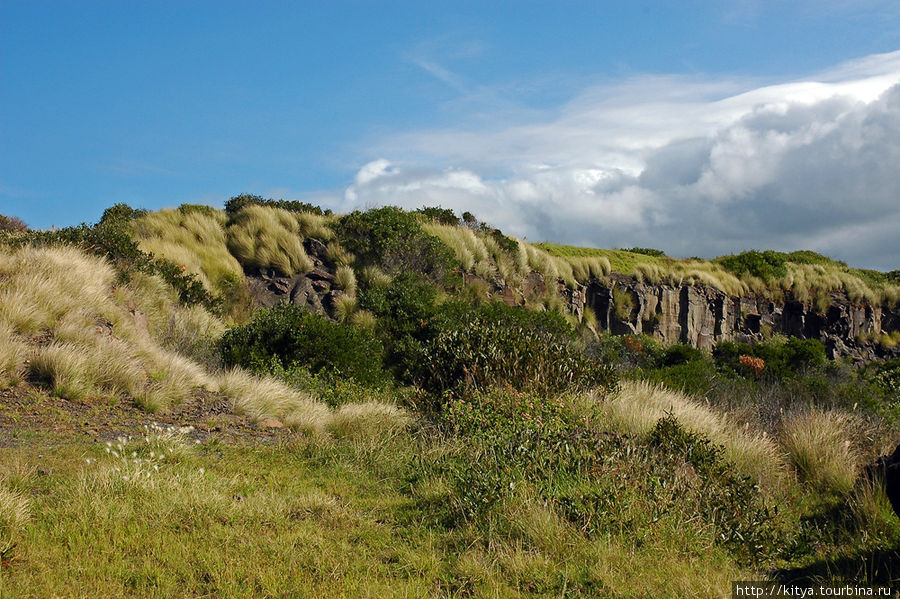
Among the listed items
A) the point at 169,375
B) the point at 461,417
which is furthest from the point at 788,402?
the point at 169,375

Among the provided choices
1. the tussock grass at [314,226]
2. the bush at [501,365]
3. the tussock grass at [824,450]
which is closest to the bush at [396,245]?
the tussock grass at [314,226]

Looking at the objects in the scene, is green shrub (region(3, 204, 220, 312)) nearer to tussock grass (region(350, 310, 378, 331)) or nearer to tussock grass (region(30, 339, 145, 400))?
tussock grass (region(350, 310, 378, 331))

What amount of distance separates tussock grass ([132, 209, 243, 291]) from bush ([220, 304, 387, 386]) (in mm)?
5131

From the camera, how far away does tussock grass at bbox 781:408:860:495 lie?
776 cm

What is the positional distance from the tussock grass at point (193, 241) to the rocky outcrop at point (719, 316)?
1424 centimetres

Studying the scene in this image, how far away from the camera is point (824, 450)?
8.18 metres

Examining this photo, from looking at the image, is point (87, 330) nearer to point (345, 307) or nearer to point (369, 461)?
point (369, 461)

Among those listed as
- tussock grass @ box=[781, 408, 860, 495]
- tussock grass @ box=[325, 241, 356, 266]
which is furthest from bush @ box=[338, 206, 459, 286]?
tussock grass @ box=[781, 408, 860, 495]

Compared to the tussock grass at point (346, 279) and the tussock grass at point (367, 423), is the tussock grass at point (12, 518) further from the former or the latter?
the tussock grass at point (346, 279)

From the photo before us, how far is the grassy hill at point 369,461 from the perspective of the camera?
4547 millimetres

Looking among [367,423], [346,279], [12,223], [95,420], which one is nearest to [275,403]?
[367,423]

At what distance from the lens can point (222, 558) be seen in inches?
Answer: 177

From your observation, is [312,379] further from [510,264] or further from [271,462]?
[510,264]

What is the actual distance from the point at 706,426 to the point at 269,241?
1647 centimetres
